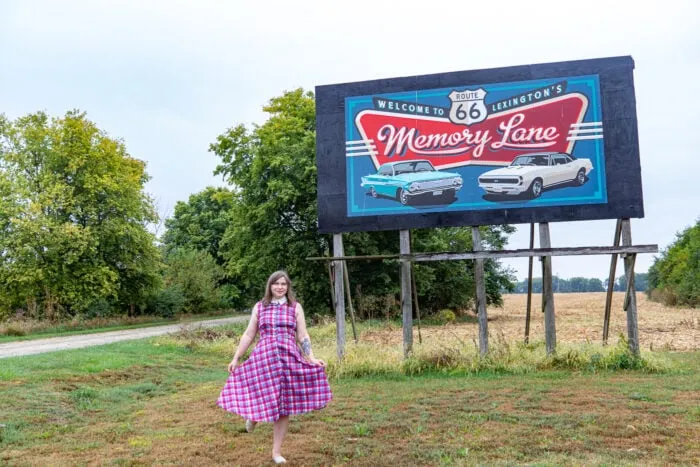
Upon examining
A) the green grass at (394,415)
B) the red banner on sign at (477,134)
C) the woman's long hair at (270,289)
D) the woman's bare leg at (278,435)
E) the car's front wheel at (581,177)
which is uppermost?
the red banner on sign at (477,134)

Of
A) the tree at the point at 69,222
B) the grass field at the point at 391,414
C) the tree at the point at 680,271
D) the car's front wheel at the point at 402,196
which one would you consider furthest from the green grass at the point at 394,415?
the tree at the point at 680,271

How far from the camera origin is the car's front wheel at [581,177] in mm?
12398

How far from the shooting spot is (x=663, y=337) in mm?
18594

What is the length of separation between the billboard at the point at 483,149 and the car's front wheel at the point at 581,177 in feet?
0.09

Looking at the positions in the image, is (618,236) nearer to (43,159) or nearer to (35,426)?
(35,426)

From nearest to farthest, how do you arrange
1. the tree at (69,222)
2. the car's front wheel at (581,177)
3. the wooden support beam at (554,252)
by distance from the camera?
the wooden support beam at (554,252), the car's front wheel at (581,177), the tree at (69,222)

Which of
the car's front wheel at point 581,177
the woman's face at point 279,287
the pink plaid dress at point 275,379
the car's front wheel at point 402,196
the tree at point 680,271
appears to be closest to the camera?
the pink plaid dress at point 275,379

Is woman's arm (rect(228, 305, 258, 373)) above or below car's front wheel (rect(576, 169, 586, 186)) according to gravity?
below

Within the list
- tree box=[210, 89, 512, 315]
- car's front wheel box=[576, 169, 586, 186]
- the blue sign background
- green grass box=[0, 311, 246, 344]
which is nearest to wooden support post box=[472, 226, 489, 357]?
the blue sign background

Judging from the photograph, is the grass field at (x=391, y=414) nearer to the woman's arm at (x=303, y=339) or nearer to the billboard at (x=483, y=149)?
the woman's arm at (x=303, y=339)

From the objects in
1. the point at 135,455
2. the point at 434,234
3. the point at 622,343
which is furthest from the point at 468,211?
the point at 434,234

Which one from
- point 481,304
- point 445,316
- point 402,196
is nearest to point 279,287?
point 402,196

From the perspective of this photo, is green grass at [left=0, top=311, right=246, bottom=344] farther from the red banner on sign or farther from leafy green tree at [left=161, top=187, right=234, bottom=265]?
leafy green tree at [left=161, top=187, right=234, bottom=265]

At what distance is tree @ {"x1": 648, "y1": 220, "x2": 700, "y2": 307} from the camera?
38.2 meters
